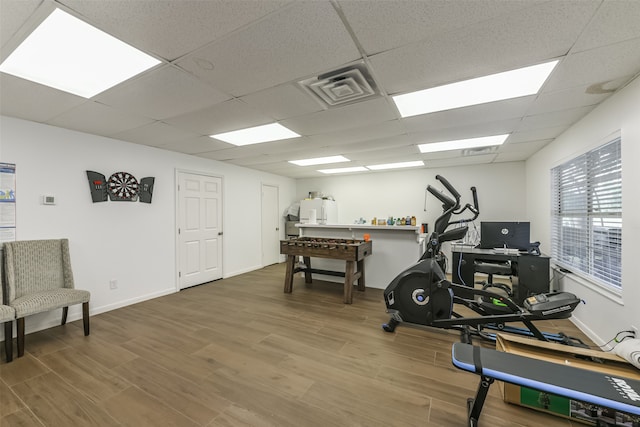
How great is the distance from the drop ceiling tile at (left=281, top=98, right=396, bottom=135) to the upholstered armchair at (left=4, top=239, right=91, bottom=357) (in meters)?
2.97

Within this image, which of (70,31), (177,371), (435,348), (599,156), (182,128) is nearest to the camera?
(70,31)

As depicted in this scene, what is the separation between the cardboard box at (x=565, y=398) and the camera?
4.93ft

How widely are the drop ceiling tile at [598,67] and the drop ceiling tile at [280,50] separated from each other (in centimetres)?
152

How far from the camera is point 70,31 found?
4.88 feet

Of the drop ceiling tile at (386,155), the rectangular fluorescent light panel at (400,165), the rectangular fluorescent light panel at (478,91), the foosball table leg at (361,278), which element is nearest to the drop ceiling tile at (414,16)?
the rectangular fluorescent light panel at (478,91)

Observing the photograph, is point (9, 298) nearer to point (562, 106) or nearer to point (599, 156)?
point (562, 106)

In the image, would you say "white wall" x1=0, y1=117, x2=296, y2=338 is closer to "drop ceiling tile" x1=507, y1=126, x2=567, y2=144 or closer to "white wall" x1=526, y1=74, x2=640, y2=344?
"drop ceiling tile" x1=507, y1=126, x2=567, y2=144

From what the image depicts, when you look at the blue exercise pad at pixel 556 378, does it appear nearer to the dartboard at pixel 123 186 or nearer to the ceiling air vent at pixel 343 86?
the ceiling air vent at pixel 343 86

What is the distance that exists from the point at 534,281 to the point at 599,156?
1724 mm

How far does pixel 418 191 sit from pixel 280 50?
5.00 meters

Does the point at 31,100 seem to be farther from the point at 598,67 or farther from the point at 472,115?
the point at 598,67

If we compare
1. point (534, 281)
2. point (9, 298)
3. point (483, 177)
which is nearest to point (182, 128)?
point (9, 298)

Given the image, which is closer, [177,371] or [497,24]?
[497,24]

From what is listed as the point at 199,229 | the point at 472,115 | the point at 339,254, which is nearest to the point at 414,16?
the point at 472,115
